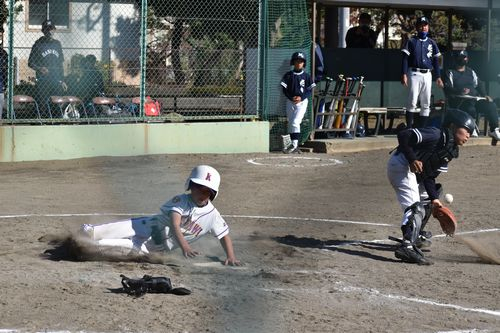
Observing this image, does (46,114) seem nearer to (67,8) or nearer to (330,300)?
(67,8)

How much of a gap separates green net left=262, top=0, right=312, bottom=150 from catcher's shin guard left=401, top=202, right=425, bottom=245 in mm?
8626

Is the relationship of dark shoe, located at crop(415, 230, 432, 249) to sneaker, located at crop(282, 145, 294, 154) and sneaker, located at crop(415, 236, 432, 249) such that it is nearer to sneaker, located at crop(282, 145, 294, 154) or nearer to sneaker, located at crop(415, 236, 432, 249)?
sneaker, located at crop(415, 236, 432, 249)

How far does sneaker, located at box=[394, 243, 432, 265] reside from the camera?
26.4 ft

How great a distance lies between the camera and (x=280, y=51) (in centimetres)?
1714

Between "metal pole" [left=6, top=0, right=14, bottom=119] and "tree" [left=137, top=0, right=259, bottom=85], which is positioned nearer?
"metal pole" [left=6, top=0, right=14, bottom=119]

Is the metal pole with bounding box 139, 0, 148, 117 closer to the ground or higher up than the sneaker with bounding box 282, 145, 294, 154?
higher up

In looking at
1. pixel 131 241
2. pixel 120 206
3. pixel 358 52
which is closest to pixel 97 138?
pixel 120 206

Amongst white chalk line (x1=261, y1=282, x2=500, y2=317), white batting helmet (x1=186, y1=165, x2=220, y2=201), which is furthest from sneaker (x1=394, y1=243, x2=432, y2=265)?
white batting helmet (x1=186, y1=165, x2=220, y2=201)

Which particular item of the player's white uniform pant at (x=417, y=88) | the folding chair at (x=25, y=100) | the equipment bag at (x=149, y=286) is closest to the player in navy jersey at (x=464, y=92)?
the player's white uniform pant at (x=417, y=88)

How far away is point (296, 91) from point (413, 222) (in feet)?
27.6

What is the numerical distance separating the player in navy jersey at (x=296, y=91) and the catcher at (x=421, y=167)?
784 cm

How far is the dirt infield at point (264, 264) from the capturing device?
611 centimetres

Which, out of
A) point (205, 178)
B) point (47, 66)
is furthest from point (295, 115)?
point (205, 178)

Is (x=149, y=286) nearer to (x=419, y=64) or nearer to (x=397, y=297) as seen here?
(x=397, y=297)
